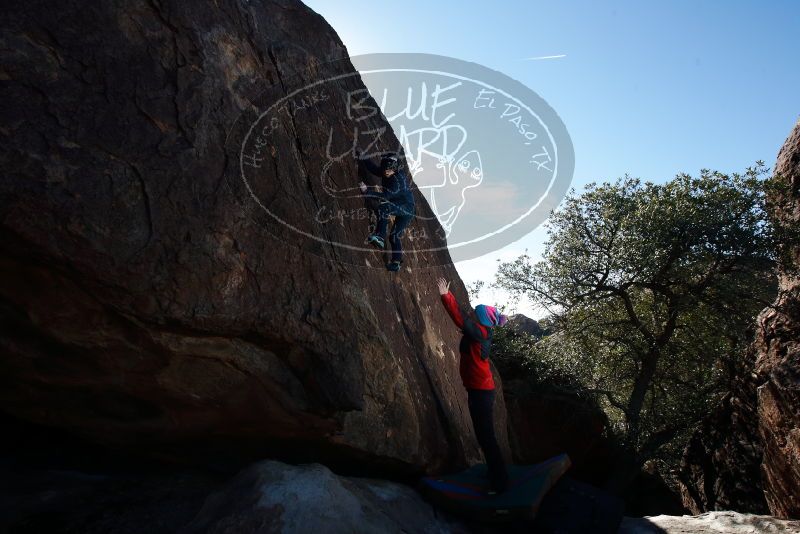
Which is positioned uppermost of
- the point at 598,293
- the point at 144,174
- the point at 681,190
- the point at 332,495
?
the point at 681,190

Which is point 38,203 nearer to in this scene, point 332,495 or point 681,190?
point 332,495

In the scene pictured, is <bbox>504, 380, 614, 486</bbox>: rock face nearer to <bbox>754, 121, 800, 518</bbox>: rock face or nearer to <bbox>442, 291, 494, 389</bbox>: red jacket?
<bbox>754, 121, 800, 518</bbox>: rock face

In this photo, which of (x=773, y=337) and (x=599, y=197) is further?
(x=599, y=197)

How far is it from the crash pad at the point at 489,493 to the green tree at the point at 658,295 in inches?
327

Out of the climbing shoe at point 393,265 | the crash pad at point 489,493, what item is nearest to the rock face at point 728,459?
the crash pad at point 489,493

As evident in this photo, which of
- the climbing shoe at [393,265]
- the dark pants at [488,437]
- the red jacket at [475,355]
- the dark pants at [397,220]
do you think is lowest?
the dark pants at [488,437]

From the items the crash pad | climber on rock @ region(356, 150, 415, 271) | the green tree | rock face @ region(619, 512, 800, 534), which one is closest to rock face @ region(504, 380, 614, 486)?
the green tree

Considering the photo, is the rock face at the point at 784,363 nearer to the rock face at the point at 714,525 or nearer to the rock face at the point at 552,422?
the rock face at the point at 714,525

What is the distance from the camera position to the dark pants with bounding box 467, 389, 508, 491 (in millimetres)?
6484

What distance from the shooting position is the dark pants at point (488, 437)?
255 inches

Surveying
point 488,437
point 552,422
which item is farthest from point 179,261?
point 552,422

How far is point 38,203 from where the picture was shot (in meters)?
4.18

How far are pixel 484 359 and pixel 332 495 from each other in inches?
103

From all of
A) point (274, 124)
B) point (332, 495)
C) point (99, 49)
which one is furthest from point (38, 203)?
point (332, 495)
